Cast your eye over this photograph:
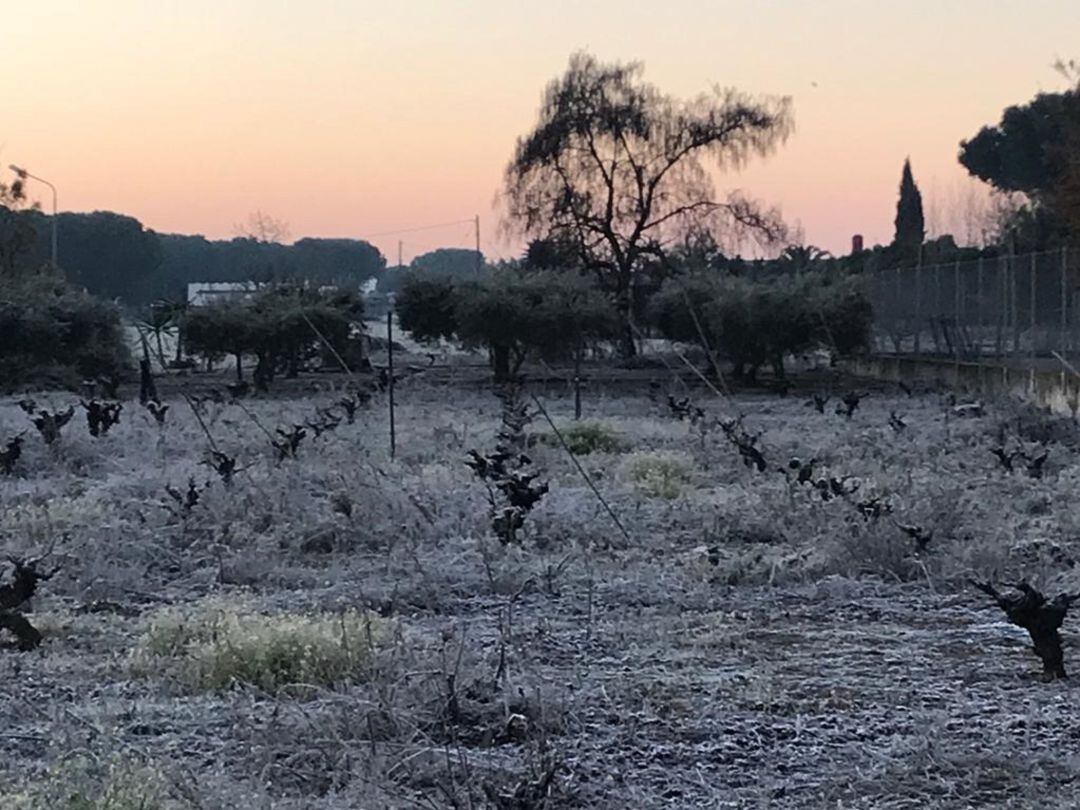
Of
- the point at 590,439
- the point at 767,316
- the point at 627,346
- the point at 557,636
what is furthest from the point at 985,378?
the point at 557,636

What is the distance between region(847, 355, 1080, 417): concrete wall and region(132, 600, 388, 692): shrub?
13504mm

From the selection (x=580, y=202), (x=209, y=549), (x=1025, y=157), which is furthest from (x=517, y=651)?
(x=1025, y=157)

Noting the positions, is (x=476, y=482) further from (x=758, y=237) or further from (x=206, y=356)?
(x=758, y=237)

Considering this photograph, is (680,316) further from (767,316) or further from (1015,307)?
(1015,307)

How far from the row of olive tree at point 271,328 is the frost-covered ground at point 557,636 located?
556 inches

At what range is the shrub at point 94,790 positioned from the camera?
4.07 m

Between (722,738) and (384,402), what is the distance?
17.4m

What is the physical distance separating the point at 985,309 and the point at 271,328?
41.9 feet

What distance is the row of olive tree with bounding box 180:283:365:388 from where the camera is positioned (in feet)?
91.8

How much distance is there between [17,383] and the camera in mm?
26875

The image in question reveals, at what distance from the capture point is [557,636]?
21.8 feet

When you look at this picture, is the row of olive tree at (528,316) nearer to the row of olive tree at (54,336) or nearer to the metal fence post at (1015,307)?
the row of olive tree at (54,336)

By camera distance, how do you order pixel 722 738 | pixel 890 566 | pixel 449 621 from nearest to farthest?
1. pixel 722 738
2. pixel 449 621
3. pixel 890 566

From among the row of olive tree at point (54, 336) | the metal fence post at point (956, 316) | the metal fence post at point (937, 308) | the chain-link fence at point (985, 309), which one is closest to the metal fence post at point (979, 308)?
the chain-link fence at point (985, 309)
